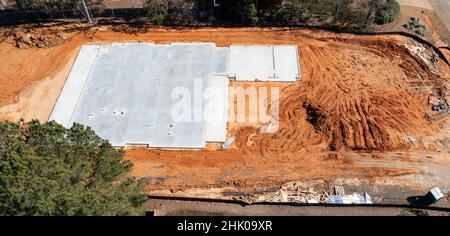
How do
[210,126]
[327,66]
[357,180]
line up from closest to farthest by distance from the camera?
[357,180]
[210,126]
[327,66]

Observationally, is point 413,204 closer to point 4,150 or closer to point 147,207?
point 147,207

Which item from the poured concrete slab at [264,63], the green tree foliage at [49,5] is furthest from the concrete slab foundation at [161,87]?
the green tree foliage at [49,5]

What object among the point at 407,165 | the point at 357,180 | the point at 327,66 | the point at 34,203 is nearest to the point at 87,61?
the point at 34,203

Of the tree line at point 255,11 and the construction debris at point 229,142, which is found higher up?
the tree line at point 255,11

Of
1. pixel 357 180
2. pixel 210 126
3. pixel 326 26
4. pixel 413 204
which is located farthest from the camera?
pixel 326 26

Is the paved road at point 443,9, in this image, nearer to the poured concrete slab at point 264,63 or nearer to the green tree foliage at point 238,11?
the poured concrete slab at point 264,63

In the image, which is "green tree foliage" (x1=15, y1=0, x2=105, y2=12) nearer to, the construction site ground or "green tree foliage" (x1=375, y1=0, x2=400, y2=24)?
the construction site ground
